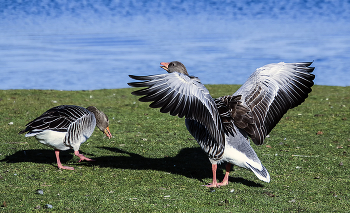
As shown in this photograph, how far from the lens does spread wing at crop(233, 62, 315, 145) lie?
7.38 m

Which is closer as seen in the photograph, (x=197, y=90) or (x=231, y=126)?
(x=197, y=90)

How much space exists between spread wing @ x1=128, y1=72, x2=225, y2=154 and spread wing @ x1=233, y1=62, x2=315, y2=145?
1.39 m

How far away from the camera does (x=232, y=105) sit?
22.7 feet

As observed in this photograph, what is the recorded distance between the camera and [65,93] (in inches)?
757

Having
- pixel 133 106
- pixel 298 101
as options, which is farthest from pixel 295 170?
pixel 133 106

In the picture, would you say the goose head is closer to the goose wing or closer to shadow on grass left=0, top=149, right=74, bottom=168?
the goose wing

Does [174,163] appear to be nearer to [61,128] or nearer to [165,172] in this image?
[165,172]

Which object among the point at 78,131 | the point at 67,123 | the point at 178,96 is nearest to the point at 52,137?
the point at 67,123

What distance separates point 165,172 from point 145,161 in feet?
3.57

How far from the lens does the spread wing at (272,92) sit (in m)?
7.38

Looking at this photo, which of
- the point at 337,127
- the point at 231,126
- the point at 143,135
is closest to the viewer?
the point at 231,126

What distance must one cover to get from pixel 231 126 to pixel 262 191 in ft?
4.69

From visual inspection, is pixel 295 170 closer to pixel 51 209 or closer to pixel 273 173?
pixel 273 173

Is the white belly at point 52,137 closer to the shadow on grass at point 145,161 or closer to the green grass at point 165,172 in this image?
the green grass at point 165,172
